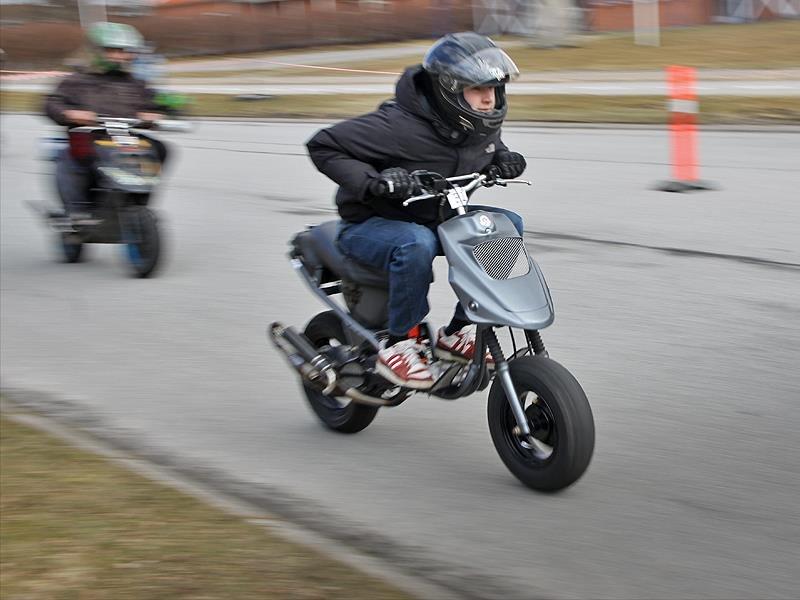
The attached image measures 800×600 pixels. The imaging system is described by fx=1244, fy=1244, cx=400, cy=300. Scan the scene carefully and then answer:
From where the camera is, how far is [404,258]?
4.82 m

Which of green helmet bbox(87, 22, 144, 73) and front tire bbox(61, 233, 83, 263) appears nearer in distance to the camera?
green helmet bbox(87, 22, 144, 73)

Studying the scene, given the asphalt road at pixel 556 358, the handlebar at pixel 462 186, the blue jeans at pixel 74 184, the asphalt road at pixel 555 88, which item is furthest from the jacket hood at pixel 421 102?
the asphalt road at pixel 555 88

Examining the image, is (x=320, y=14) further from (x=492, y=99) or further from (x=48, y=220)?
(x=492, y=99)

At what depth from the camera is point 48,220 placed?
32.2 feet

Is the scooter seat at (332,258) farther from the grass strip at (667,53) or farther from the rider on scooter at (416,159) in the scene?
the grass strip at (667,53)

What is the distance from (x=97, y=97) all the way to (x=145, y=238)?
1.16 meters

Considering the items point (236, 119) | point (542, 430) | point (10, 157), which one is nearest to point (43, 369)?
point (542, 430)

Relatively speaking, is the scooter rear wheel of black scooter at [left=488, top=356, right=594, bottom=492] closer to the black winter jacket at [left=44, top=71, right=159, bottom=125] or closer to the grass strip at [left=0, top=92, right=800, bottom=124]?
the black winter jacket at [left=44, top=71, right=159, bottom=125]

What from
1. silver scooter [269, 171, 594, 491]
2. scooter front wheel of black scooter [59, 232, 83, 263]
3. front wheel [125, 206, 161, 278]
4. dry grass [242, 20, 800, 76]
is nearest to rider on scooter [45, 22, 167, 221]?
scooter front wheel of black scooter [59, 232, 83, 263]

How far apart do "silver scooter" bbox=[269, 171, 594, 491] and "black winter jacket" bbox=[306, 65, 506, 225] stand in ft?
0.45

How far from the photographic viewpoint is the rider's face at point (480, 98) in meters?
4.79

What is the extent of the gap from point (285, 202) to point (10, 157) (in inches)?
281

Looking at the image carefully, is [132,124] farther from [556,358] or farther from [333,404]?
[333,404]

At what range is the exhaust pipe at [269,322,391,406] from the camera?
521 cm
